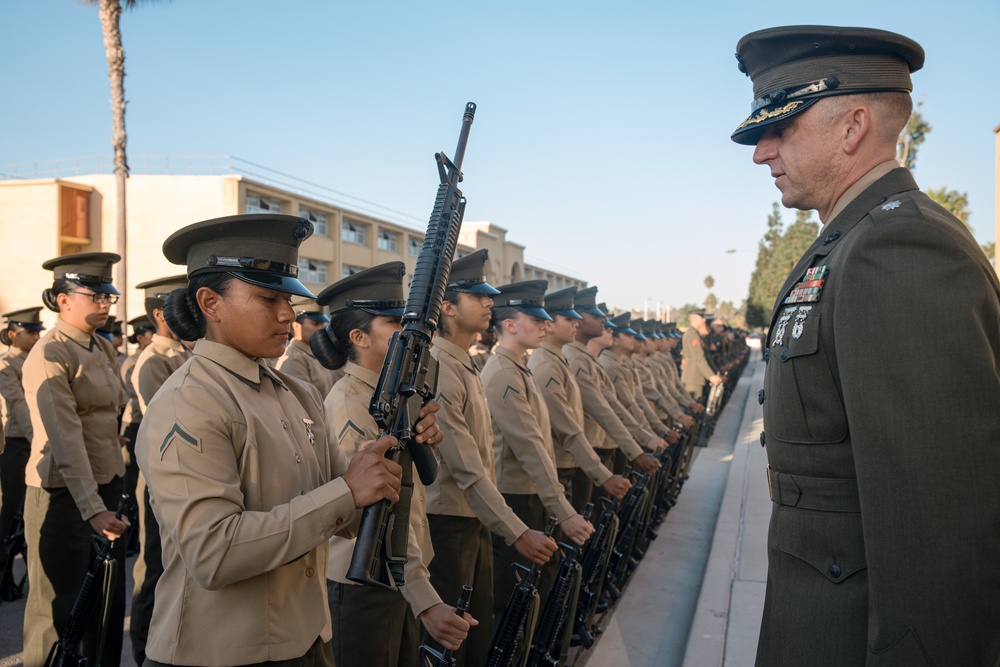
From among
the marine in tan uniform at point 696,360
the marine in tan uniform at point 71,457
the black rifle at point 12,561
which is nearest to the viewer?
the marine in tan uniform at point 71,457

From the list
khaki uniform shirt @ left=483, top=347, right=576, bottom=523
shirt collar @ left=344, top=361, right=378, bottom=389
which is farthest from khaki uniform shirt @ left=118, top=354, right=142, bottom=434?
shirt collar @ left=344, top=361, right=378, bottom=389

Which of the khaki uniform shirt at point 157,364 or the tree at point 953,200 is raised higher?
the tree at point 953,200

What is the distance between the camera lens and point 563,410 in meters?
5.80

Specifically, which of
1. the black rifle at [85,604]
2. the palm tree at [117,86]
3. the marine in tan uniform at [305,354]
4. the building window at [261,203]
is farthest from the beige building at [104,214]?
the black rifle at [85,604]

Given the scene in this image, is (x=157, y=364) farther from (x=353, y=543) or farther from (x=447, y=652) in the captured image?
(x=447, y=652)

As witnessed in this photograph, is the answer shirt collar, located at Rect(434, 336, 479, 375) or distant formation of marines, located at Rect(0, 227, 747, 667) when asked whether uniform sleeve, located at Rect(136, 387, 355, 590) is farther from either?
shirt collar, located at Rect(434, 336, 479, 375)

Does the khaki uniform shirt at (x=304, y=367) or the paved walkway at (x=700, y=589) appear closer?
the paved walkway at (x=700, y=589)

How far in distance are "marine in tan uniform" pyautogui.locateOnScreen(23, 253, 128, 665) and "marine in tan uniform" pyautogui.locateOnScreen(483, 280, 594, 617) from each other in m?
2.19

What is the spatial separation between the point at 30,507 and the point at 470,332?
2.69 metres

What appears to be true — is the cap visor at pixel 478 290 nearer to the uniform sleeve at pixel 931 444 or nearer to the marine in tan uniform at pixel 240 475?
the marine in tan uniform at pixel 240 475

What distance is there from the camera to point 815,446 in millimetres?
1615

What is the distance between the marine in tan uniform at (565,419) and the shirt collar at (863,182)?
12.5ft

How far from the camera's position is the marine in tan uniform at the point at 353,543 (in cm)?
296

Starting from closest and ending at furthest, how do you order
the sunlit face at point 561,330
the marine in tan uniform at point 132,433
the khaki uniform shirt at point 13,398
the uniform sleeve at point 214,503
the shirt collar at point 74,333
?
the uniform sleeve at point 214,503, the shirt collar at point 74,333, the sunlit face at point 561,330, the khaki uniform shirt at point 13,398, the marine in tan uniform at point 132,433
